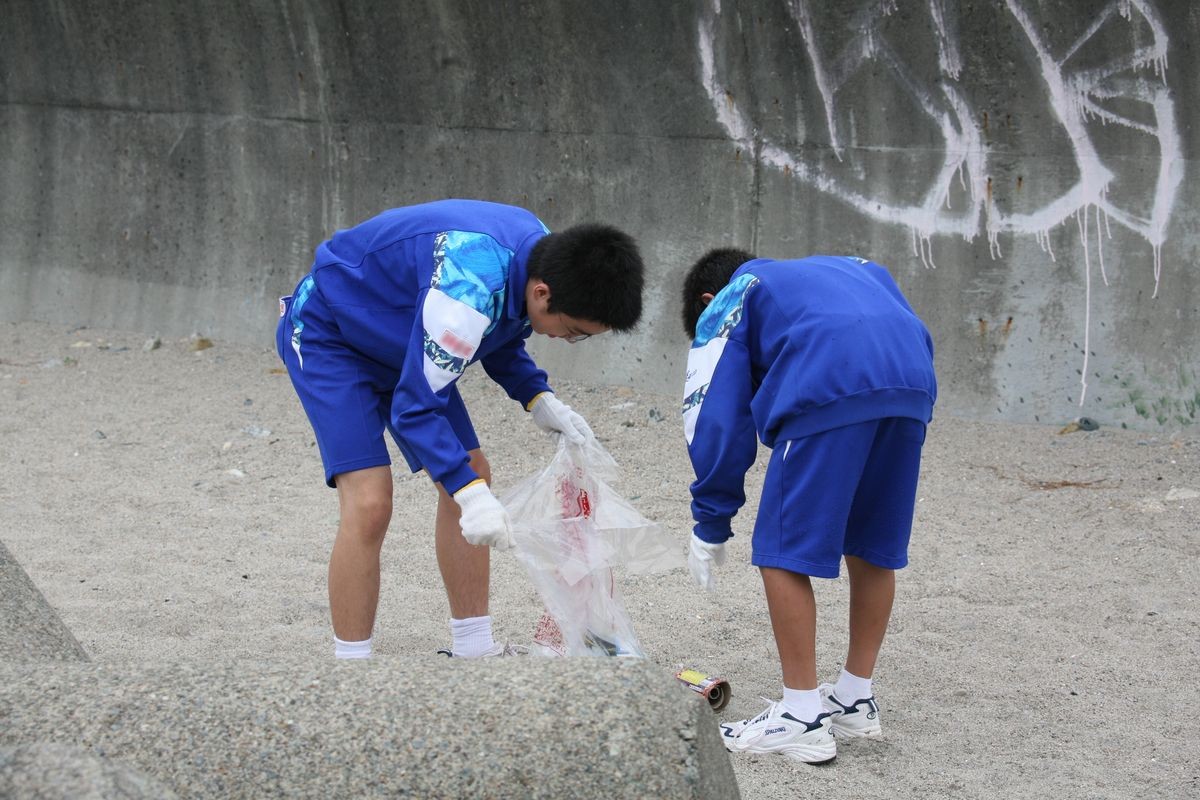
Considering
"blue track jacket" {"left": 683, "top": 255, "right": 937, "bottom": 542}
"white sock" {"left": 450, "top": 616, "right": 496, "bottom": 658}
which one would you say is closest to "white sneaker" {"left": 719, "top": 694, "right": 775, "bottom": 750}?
"blue track jacket" {"left": 683, "top": 255, "right": 937, "bottom": 542}

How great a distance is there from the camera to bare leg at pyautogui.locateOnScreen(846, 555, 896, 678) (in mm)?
3160

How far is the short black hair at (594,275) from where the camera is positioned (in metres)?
3.01

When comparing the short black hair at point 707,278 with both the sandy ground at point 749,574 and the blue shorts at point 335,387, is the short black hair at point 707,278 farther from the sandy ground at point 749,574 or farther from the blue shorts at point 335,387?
the sandy ground at point 749,574

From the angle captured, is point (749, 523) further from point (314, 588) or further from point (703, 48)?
point (703, 48)

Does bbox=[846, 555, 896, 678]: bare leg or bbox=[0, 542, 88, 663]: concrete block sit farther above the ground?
bbox=[0, 542, 88, 663]: concrete block

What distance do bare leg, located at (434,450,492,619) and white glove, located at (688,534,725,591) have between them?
703 millimetres

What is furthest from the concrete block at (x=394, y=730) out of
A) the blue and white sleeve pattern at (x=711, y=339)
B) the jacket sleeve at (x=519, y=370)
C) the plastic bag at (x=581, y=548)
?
the jacket sleeve at (x=519, y=370)

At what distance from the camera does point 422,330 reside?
3.05 m

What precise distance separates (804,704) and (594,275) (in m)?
1.08

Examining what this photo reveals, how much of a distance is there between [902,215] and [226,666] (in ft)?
13.6

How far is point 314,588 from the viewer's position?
4223mm

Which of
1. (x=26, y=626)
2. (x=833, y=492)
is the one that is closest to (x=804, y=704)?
(x=833, y=492)

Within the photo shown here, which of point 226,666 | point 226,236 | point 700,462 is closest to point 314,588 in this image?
point 700,462

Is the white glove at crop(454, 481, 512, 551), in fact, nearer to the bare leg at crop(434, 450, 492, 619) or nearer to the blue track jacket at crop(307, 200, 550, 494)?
the blue track jacket at crop(307, 200, 550, 494)
